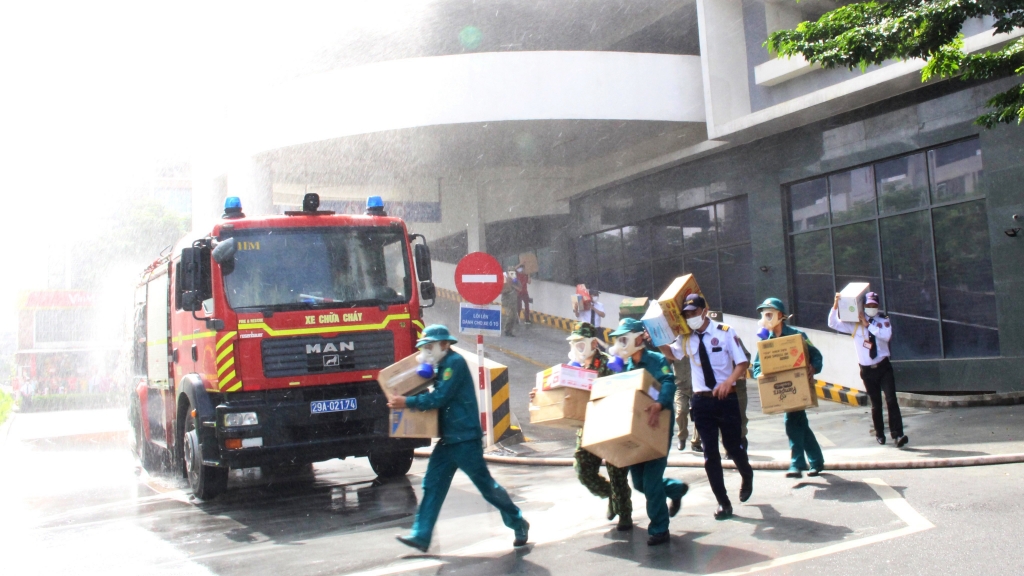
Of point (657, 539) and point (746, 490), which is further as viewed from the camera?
point (746, 490)

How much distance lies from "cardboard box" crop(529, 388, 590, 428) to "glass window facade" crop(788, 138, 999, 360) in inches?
427

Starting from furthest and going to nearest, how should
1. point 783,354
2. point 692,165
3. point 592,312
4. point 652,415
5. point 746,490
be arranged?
point 692,165
point 592,312
point 783,354
point 746,490
point 652,415

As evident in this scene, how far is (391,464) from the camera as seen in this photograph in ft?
33.2

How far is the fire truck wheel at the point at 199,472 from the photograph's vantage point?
344 inches

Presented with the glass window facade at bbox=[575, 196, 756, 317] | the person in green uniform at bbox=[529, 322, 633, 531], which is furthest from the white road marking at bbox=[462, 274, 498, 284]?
the glass window facade at bbox=[575, 196, 756, 317]

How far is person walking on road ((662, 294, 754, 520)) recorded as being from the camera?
6.65 metres

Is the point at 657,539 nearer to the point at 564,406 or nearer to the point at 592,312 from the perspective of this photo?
the point at 564,406

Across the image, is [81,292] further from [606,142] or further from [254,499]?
[254,499]

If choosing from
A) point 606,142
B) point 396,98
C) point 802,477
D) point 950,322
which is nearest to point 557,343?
point 606,142

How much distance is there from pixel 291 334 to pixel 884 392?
602 cm

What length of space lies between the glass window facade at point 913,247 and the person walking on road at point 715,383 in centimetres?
962

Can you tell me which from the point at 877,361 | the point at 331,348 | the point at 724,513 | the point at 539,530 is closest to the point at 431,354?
the point at 539,530

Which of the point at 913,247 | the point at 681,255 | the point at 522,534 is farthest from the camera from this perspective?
the point at 681,255

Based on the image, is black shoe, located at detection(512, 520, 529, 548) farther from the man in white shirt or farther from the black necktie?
the man in white shirt
